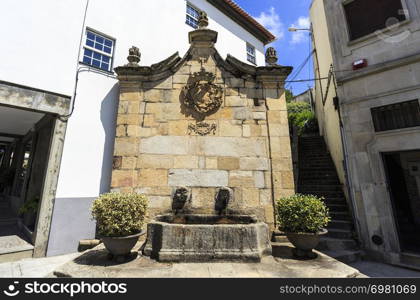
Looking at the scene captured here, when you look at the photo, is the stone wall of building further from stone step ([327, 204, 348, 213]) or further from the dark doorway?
the dark doorway

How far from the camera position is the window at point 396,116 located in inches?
197

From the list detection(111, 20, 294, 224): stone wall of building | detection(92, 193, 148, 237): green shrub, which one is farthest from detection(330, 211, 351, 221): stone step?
detection(92, 193, 148, 237): green shrub

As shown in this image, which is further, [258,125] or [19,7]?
[258,125]

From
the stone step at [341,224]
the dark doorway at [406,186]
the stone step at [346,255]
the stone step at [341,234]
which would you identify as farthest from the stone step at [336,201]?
the dark doorway at [406,186]

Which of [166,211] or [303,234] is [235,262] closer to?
[303,234]

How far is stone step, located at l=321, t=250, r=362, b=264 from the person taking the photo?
465 cm

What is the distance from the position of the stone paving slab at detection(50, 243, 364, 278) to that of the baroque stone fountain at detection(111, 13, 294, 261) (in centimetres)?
125

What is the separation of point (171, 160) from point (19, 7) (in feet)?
17.7

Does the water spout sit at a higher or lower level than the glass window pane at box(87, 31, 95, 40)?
lower

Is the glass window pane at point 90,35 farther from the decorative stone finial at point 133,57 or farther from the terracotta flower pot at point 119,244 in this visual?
the terracotta flower pot at point 119,244

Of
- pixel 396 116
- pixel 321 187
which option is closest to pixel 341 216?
pixel 321 187

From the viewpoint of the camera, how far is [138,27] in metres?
6.87

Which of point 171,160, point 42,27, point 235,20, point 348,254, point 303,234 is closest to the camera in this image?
point 303,234

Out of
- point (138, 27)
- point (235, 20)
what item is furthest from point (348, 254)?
point (235, 20)
